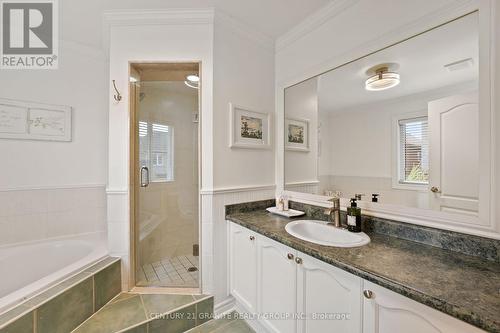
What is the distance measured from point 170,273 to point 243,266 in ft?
2.92

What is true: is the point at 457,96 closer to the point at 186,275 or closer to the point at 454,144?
the point at 454,144

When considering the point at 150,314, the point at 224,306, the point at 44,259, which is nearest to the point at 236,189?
the point at 224,306

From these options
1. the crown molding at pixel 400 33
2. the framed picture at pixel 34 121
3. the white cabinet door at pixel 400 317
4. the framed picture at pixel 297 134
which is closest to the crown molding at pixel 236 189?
the framed picture at pixel 297 134

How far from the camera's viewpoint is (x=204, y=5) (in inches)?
62.2

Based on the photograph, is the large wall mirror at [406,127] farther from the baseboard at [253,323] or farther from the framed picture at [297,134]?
the baseboard at [253,323]

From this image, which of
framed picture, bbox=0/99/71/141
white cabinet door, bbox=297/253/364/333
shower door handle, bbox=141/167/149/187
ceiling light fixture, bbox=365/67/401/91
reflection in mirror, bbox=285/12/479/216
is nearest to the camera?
white cabinet door, bbox=297/253/364/333

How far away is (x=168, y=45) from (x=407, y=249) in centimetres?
209

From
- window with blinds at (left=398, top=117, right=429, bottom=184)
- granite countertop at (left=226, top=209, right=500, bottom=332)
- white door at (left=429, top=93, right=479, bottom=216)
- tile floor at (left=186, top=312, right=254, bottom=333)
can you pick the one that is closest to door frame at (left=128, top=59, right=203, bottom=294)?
tile floor at (left=186, top=312, right=254, bottom=333)

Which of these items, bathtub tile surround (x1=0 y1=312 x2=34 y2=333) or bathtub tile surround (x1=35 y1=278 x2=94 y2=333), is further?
bathtub tile surround (x1=35 y1=278 x2=94 y2=333)

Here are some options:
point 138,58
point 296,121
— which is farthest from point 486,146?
point 138,58

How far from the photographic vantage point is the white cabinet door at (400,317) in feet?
2.21

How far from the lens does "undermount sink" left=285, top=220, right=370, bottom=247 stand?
1254 mm

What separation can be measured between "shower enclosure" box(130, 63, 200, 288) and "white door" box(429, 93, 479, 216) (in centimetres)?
168

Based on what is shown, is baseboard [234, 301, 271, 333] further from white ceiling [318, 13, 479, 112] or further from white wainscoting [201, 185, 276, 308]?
white ceiling [318, 13, 479, 112]
